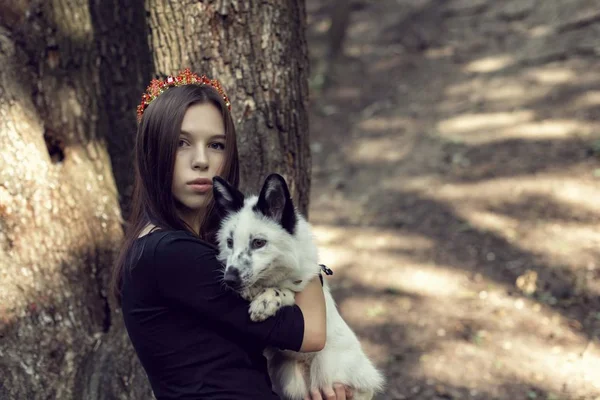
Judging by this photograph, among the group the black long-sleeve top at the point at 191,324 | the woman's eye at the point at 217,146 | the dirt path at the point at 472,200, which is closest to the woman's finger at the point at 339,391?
the black long-sleeve top at the point at 191,324

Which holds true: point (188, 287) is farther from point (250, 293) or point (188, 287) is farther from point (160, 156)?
point (160, 156)

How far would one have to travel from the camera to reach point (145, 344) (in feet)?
7.69

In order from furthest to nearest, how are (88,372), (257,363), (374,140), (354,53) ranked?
(354,53)
(374,140)
(88,372)
(257,363)

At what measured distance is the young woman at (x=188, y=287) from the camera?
7.48 ft

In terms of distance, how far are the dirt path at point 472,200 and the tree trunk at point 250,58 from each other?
102 inches

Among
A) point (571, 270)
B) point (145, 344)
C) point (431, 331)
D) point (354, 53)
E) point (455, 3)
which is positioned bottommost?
point (431, 331)

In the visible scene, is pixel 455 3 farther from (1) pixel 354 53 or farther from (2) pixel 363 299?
(2) pixel 363 299

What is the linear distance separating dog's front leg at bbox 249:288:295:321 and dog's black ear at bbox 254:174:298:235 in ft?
0.97

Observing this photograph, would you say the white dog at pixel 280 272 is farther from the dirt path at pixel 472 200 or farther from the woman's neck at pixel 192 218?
the dirt path at pixel 472 200

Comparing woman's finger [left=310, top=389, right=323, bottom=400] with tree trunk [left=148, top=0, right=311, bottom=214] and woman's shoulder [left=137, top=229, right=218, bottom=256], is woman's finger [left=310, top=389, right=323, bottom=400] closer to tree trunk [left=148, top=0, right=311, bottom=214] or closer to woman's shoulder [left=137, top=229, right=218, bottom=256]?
woman's shoulder [left=137, top=229, right=218, bottom=256]

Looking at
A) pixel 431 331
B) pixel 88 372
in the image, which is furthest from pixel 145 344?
pixel 431 331

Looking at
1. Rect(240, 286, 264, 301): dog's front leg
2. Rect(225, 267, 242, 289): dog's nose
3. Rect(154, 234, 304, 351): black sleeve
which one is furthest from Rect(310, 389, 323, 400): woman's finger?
Rect(225, 267, 242, 289): dog's nose

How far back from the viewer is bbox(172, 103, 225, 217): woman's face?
2551 millimetres

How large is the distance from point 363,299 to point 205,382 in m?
3.98
